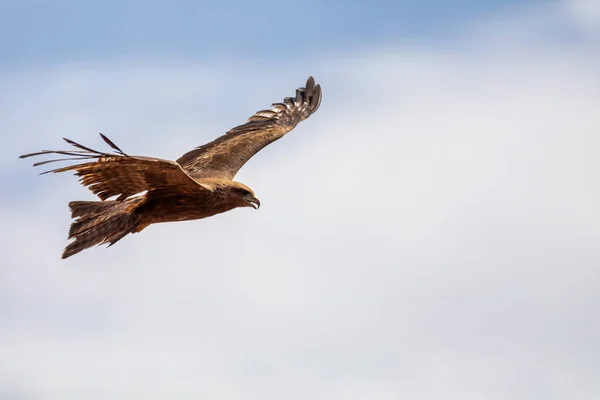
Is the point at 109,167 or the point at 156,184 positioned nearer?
the point at 109,167

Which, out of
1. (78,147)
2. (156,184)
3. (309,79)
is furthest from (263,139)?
(78,147)

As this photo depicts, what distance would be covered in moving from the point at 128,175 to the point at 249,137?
535cm

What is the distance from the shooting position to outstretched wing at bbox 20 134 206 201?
44.8 feet

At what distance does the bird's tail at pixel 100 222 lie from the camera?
50.6 ft

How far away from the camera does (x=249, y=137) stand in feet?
66.1

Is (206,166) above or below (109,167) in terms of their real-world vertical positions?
above

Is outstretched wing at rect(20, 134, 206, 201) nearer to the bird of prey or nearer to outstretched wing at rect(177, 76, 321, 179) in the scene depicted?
the bird of prey

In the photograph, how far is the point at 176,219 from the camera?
16.1m

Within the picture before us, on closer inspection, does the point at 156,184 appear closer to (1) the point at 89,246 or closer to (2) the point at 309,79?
(1) the point at 89,246

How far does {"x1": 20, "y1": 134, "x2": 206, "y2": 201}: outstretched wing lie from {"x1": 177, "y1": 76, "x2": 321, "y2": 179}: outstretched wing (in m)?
2.27

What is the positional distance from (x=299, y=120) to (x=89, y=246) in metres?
7.41

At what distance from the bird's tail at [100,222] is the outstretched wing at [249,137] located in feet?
6.76

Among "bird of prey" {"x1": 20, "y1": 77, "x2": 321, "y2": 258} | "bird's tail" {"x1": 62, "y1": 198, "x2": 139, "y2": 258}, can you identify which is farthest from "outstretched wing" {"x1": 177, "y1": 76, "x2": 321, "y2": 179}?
"bird's tail" {"x1": 62, "y1": 198, "x2": 139, "y2": 258}

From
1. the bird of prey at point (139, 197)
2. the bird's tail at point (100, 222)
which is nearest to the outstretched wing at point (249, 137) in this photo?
the bird of prey at point (139, 197)
